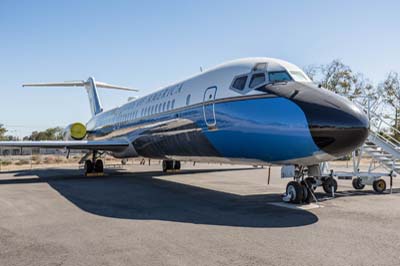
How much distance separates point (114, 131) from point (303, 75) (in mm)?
13360

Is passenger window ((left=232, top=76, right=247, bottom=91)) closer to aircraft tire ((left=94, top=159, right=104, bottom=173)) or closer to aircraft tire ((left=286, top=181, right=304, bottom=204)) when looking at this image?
aircraft tire ((left=286, top=181, right=304, bottom=204))

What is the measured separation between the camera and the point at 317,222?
6699 millimetres

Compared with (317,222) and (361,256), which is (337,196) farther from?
(361,256)

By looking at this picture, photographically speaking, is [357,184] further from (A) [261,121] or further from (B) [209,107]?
(A) [261,121]

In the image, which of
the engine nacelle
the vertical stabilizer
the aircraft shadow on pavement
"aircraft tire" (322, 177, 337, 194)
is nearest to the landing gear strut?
the aircraft shadow on pavement

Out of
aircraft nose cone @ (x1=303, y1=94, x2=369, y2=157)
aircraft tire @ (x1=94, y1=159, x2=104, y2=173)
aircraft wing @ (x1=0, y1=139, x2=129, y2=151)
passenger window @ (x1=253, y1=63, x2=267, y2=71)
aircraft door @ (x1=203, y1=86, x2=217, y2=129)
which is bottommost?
aircraft tire @ (x1=94, y1=159, x2=104, y2=173)

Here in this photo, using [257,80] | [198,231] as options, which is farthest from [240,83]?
[198,231]

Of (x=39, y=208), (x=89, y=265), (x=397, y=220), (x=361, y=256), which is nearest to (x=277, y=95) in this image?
(x=397, y=220)

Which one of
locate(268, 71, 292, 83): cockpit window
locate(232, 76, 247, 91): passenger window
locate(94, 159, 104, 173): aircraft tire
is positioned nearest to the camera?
locate(268, 71, 292, 83): cockpit window

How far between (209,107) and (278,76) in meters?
2.08

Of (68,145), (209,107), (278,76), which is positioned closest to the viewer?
(278,76)

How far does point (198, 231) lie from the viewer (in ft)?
19.8

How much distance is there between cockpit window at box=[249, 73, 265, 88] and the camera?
27.6 ft

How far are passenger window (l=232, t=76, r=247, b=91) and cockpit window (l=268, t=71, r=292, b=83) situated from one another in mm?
663
